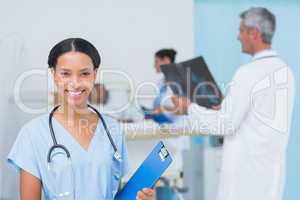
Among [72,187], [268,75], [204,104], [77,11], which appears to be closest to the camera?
[72,187]

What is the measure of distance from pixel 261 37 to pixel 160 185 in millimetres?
1257

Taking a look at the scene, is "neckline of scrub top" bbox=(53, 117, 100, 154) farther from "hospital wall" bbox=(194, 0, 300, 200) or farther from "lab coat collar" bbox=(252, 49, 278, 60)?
"hospital wall" bbox=(194, 0, 300, 200)

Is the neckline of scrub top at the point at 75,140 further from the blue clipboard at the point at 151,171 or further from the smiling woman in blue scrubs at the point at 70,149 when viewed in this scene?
the blue clipboard at the point at 151,171

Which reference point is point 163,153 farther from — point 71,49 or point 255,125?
point 255,125

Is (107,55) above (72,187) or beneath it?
above

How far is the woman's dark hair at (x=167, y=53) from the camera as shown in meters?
2.89

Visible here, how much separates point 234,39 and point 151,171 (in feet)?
5.55

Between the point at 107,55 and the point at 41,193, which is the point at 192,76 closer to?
A: the point at 107,55

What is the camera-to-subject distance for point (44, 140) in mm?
1237

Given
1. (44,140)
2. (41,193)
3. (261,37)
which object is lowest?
(41,193)

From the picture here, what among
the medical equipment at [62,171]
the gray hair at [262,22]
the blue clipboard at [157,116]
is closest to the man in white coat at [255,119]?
the gray hair at [262,22]

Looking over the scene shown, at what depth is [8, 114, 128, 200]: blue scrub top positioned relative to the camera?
1.21 metres

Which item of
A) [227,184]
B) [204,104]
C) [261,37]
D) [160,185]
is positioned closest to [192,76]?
[204,104]

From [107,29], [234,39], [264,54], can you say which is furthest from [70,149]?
[234,39]
